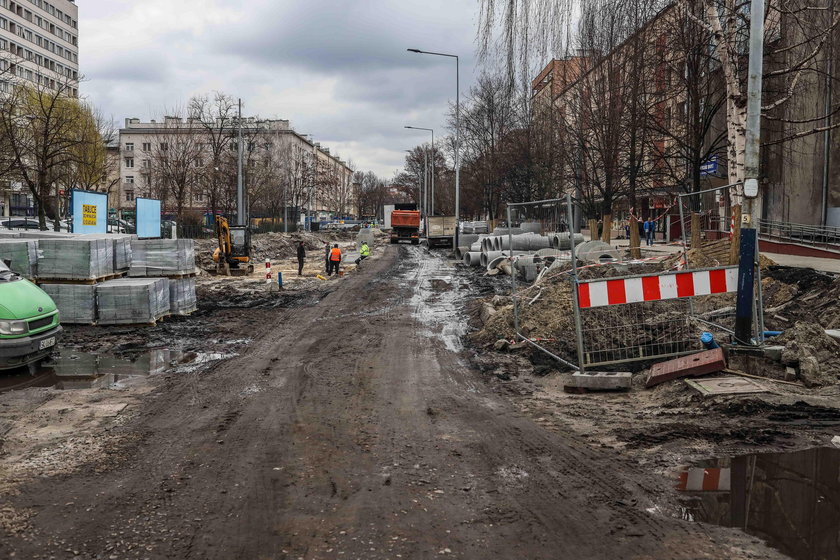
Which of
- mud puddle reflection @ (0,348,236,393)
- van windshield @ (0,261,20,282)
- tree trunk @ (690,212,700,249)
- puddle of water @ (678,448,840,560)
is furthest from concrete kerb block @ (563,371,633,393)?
van windshield @ (0,261,20,282)

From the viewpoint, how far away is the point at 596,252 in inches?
763

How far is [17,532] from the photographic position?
13.8 feet

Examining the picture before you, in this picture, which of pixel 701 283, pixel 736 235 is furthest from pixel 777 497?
pixel 736 235

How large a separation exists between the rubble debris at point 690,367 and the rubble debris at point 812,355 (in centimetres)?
73

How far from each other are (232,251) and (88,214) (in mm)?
8195

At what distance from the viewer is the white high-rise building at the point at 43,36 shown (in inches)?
2763

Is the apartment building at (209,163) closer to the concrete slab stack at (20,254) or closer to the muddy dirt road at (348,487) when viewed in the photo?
the concrete slab stack at (20,254)

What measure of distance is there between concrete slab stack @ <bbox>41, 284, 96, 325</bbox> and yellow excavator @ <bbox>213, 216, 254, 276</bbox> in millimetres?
14094

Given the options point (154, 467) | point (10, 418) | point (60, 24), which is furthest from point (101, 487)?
point (60, 24)

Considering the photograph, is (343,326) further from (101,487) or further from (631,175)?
(631,175)

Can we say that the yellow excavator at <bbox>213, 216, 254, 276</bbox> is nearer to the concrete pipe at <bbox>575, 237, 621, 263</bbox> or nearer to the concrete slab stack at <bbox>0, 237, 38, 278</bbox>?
the concrete slab stack at <bbox>0, 237, 38, 278</bbox>

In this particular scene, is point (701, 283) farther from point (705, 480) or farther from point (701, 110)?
point (701, 110)

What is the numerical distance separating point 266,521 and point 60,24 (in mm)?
94075

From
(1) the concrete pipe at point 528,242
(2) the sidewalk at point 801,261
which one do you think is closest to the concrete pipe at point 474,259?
(1) the concrete pipe at point 528,242
